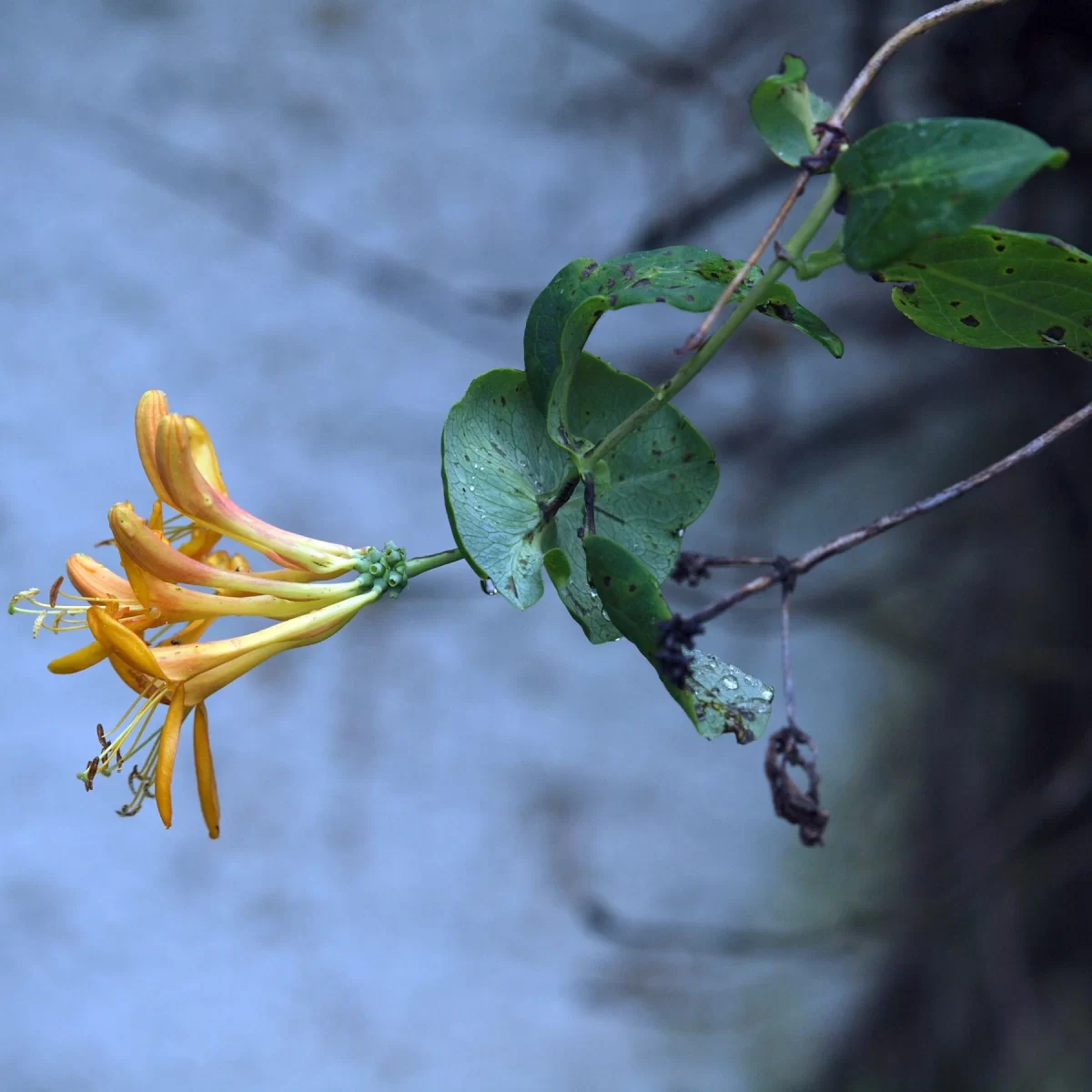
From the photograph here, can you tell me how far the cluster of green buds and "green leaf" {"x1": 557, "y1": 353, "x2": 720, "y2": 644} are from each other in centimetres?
6

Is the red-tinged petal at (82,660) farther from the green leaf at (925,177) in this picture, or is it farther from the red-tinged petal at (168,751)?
the green leaf at (925,177)

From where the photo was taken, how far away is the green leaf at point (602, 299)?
0.29m

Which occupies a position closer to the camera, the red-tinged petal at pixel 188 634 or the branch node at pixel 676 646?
the branch node at pixel 676 646

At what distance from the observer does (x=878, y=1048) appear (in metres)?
1.59

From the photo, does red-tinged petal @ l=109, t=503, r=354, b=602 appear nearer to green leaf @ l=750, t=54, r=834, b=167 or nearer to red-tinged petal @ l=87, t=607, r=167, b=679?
red-tinged petal @ l=87, t=607, r=167, b=679

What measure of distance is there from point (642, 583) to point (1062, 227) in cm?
122

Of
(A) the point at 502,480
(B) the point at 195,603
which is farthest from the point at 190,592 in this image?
(A) the point at 502,480

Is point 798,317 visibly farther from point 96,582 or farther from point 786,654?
point 96,582

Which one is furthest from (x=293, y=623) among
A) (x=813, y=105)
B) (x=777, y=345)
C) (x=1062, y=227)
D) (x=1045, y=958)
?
(x=1045, y=958)

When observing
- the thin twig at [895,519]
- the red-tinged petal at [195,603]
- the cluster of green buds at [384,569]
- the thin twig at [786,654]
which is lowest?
the thin twig at [786,654]

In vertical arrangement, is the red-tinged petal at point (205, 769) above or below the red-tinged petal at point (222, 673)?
below

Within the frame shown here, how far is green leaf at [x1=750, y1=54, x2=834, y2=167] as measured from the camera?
10.9 inches

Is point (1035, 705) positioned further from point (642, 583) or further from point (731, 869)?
point (642, 583)

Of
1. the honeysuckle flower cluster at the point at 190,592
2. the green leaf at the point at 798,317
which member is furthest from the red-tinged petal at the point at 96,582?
the green leaf at the point at 798,317
